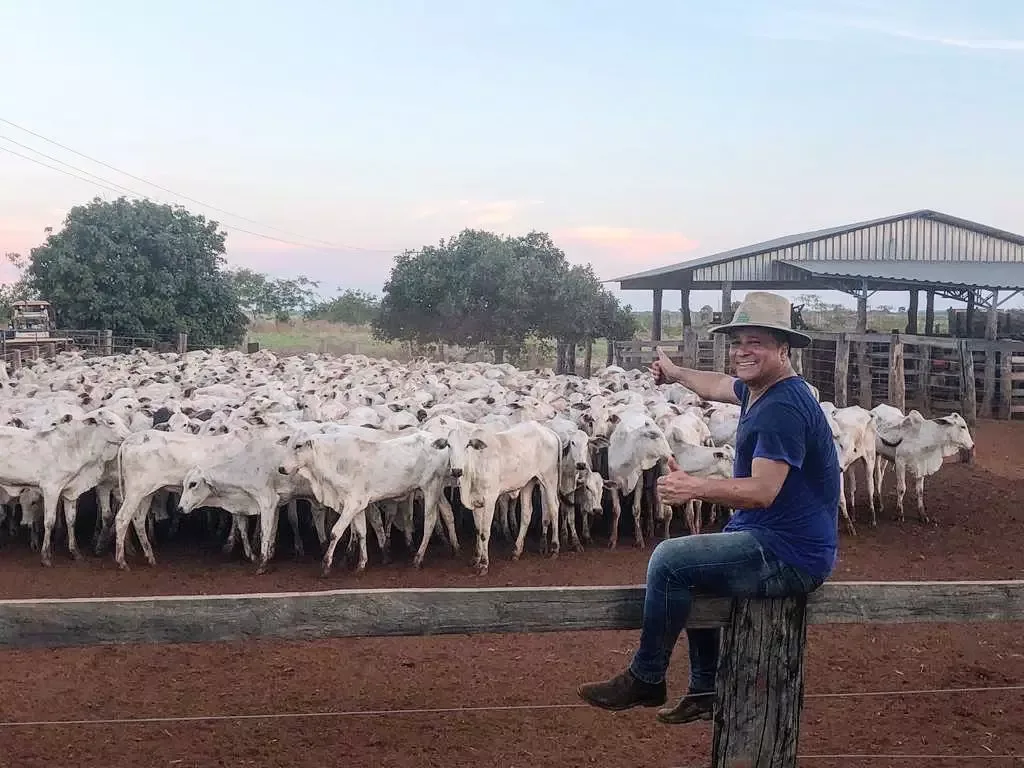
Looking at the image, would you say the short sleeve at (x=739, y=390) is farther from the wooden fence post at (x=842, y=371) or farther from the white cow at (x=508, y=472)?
the wooden fence post at (x=842, y=371)

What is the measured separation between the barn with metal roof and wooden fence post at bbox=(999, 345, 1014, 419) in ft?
12.2

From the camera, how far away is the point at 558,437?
11750 mm

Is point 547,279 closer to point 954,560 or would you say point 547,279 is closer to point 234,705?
point 954,560

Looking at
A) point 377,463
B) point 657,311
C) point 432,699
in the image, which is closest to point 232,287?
point 657,311

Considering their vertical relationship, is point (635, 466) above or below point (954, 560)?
above

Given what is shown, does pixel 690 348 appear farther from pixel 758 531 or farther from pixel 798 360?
pixel 758 531

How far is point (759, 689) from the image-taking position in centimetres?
362

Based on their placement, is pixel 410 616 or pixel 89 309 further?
pixel 89 309

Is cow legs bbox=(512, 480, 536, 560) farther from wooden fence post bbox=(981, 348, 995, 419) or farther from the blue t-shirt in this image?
wooden fence post bbox=(981, 348, 995, 419)

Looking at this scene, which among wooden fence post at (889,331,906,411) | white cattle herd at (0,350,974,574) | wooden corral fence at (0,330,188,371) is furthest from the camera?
wooden corral fence at (0,330,188,371)

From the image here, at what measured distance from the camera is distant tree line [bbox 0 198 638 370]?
33.9 metres

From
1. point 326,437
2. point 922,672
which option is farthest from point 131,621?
point 326,437

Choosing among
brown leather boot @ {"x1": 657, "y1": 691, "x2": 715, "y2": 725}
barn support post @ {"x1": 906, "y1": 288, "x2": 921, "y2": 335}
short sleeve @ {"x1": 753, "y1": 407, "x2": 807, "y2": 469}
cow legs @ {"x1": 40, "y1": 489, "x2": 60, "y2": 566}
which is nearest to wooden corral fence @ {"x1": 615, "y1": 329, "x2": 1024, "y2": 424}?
barn support post @ {"x1": 906, "y1": 288, "x2": 921, "y2": 335}

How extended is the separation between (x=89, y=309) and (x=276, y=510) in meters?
26.5
